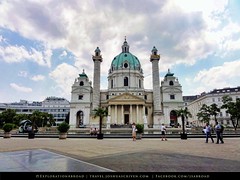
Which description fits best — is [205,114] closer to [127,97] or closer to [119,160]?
[127,97]

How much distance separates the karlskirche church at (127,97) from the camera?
214 ft

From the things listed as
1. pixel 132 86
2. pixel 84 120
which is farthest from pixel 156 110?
pixel 84 120

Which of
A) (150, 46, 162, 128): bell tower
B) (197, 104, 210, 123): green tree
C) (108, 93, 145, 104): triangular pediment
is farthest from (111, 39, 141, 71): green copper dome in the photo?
(197, 104, 210, 123): green tree

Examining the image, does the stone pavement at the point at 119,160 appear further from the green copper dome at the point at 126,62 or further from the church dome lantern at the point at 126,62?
the green copper dome at the point at 126,62

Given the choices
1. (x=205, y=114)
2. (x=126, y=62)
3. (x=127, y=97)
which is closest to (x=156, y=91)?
(x=127, y=97)

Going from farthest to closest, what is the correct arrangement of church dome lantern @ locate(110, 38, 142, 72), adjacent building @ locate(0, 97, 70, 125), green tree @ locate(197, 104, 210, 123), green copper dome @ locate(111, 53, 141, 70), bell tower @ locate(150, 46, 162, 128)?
adjacent building @ locate(0, 97, 70, 125), green copper dome @ locate(111, 53, 141, 70), church dome lantern @ locate(110, 38, 142, 72), bell tower @ locate(150, 46, 162, 128), green tree @ locate(197, 104, 210, 123)

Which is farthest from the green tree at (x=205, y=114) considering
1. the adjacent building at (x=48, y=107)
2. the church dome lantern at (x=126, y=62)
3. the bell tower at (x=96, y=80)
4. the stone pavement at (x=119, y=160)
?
the adjacent building at (x=48, y=107)

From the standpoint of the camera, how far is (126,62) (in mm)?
78375

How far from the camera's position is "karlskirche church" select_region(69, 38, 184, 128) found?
65.3m

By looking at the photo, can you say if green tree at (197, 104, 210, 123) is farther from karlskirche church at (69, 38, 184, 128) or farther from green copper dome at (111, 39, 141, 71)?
green copper dome at (111, 39, 141, 71)

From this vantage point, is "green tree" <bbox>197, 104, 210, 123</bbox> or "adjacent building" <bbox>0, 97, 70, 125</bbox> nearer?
"green tree" <bbox>197, 104, 210, 123</bbox>

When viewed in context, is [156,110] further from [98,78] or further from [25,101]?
[25,101]

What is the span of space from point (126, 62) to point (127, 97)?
18.5 meters
